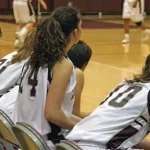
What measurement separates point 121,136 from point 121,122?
74mm

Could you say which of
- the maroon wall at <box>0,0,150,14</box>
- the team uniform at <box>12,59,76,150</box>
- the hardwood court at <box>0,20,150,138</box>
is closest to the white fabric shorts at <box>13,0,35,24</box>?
the hardwood court at <box>0,20,150,138</box>

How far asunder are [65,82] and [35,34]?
37 centimetres

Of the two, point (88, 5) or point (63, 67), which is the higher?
point (63, 67)

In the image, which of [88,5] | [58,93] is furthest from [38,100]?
[88,5]

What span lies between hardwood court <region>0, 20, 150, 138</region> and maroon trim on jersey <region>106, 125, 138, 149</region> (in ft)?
9.88

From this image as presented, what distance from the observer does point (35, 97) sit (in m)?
2.83

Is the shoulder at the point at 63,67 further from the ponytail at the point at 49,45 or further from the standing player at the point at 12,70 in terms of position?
the standing player at the point at 12,70

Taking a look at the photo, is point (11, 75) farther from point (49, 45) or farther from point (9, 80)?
point (49, 45)

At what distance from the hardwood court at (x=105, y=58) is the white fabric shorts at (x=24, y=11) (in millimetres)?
601

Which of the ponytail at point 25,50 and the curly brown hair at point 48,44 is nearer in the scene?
the curly brown hair at point 48,44

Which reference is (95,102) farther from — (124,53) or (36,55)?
(124,53)

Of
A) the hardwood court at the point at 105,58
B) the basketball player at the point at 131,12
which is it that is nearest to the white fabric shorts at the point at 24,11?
the hardwood court at the point at 105,58

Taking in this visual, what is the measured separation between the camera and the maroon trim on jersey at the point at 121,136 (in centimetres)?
258

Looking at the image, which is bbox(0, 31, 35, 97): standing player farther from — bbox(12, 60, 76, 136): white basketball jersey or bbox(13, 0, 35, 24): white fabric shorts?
bbox(13, 0, 35, 24): white fabric shorts
